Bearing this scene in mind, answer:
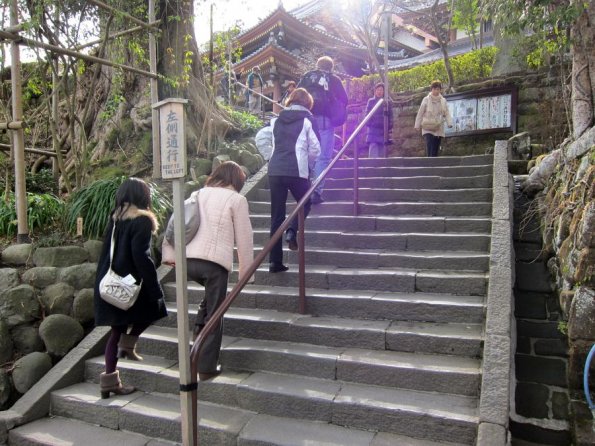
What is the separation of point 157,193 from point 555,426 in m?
4.77

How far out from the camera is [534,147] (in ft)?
27.7

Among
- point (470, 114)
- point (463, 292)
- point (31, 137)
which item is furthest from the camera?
point (470, 114)

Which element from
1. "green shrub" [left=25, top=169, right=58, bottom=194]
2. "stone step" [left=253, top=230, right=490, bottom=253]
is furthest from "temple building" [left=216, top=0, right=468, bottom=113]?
"stone step" [left=253, top=230, right=490, bottom=253]

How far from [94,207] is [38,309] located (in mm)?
1311

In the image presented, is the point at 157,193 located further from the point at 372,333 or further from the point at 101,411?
the point at 372,333

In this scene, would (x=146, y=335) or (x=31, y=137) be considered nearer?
(x=146, y=335)

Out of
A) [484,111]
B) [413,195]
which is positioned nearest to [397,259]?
[413,195]

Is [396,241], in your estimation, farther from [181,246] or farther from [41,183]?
[41,183]

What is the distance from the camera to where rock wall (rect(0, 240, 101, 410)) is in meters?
4.07

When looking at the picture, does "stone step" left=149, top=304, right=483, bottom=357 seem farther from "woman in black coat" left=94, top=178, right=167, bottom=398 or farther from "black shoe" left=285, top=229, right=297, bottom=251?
"black shoe" left=285, top=229, right=297, bottom=251

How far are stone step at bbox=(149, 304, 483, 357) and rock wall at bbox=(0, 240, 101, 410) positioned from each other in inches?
31.3

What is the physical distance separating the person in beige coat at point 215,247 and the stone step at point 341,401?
30 cm

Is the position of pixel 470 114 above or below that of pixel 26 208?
above

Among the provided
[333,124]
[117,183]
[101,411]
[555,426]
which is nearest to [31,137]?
[117,183]
